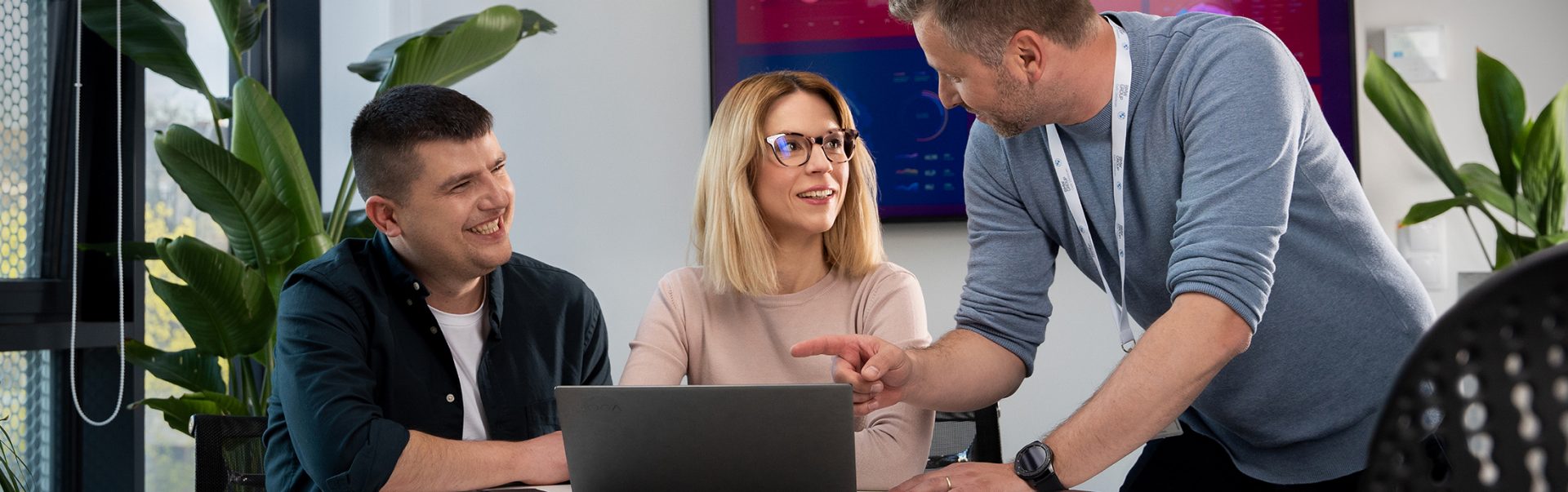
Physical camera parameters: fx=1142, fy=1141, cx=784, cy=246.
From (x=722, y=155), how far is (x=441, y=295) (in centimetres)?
56

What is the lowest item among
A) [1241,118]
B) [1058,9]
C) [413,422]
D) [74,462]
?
[74,462]

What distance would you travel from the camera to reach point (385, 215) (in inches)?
76.5

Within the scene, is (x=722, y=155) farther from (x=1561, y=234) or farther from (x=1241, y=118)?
(x=1561, y=234)

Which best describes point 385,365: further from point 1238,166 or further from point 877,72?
point 877,72

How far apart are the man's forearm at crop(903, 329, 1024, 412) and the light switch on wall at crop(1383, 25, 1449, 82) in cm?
183

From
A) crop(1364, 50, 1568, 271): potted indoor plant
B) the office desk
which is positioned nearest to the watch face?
the office desk

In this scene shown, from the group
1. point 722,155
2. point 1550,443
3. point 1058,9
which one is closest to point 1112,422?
point 1058,9

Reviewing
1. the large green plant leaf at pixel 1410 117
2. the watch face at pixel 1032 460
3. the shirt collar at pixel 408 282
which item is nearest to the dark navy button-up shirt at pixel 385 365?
Result: the shirt collar at pixel 408 282

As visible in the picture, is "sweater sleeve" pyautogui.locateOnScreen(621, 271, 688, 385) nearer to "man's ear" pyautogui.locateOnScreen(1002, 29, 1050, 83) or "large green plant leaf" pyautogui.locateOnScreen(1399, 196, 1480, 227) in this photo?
"man's ear" pyautogui.locateOnScreen(1002, 29, 1050, 83)

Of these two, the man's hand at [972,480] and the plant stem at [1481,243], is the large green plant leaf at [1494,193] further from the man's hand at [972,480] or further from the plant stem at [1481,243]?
the man's hand at [972,480]

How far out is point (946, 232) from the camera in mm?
3129

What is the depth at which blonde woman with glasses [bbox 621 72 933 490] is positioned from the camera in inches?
79.5

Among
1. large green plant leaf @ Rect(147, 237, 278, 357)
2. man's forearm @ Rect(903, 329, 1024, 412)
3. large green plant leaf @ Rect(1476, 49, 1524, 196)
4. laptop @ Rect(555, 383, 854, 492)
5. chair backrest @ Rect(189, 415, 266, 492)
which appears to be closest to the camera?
laptop @ Rect(555, 383, 854, 492)

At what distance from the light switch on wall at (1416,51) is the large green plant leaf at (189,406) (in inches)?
115
